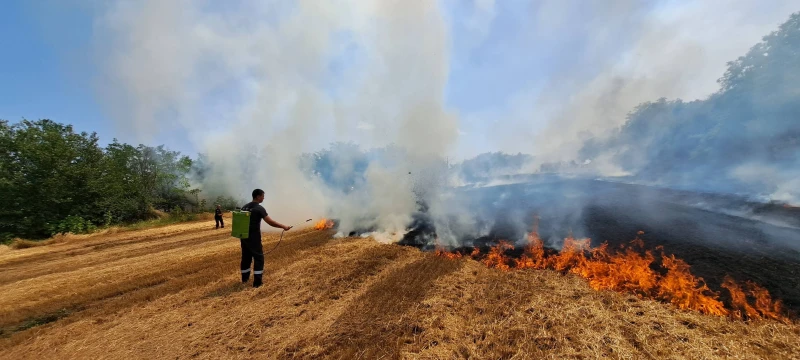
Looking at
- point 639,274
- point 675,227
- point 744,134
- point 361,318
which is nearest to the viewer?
point 361,318

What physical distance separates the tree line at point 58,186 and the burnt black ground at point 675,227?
27.4 meters

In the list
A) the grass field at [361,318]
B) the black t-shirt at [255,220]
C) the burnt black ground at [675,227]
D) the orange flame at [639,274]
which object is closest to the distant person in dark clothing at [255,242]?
the black t-shirt at [255,220]

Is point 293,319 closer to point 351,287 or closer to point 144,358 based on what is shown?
point 351,287

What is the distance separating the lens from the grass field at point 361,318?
4359 millimetres

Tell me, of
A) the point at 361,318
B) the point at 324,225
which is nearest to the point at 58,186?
the point at 324,225

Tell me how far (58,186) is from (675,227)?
36799 mm

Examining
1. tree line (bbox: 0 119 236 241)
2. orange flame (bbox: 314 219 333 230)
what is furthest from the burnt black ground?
tree line (bbox: 0 119 236 241)

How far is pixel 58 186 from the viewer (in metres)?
21.8

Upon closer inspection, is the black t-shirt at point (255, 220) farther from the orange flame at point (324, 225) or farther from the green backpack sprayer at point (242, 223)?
the orange flame at point (324, 225)

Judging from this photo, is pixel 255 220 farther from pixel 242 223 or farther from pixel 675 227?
pixel 675 227

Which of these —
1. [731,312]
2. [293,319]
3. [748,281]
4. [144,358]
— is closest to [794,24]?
[748,281]

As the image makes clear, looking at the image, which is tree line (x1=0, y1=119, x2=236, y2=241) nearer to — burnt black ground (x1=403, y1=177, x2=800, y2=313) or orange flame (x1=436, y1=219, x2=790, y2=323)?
burnt black ground (x1=403, y1=177, x2=800, y2=313)

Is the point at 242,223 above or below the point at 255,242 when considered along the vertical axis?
above

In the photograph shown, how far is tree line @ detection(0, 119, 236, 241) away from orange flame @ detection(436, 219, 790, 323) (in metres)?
29.4
